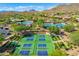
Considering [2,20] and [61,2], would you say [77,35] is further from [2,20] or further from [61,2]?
[2,20]

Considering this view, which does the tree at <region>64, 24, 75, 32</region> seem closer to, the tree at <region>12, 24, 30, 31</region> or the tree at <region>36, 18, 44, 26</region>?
the tree at <region>36, 18, 44, 26</region>

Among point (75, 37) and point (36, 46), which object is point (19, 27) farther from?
point (75, 37)

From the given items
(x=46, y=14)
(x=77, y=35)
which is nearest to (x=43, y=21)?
(x=46, y=14)

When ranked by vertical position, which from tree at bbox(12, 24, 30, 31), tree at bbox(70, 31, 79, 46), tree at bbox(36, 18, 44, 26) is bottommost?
tree at bbox(70, 31, 79, 46)

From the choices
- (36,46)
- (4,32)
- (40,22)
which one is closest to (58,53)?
(36,46)

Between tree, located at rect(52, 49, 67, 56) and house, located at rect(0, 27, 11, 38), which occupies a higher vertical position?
house, located at rect(0, 27, 11, 38)

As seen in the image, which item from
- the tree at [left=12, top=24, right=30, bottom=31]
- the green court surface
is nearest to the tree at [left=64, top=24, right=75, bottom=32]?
the green court surface

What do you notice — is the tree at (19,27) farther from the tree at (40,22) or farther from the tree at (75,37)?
the tree at (75,37)

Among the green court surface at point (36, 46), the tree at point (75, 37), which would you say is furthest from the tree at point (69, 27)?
the green court surface at point (36, 46)
